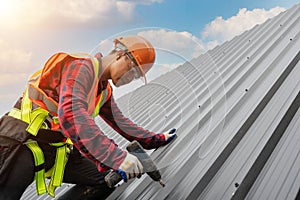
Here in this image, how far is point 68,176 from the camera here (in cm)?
306

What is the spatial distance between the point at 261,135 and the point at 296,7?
5225 mm

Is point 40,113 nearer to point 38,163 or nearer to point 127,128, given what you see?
point 38,163

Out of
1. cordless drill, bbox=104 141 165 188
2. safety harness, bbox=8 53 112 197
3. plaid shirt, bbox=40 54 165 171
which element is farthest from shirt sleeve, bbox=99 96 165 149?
plaid shirt, bbox=40 54 165 171

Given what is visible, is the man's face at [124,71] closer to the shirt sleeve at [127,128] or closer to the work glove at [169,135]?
the shirt sleeve at [127,128]

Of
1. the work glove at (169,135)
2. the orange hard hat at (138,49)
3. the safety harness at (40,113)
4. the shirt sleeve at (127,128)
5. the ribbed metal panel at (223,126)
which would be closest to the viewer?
the orange hard hat at (138,49)

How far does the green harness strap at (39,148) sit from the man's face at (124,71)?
0.61 m

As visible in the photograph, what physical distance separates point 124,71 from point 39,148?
92cm

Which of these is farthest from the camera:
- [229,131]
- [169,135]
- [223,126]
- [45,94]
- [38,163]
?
[169,135]

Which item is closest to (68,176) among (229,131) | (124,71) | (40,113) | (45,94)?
(40,113)

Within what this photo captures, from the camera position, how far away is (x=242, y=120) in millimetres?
2934

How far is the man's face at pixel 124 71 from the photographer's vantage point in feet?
7.12

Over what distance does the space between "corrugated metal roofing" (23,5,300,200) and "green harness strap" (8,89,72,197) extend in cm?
A: 55

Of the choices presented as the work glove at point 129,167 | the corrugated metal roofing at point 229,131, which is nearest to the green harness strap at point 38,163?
the corrugated metal roofing at point 229,131

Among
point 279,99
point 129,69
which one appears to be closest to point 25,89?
point 129,69
